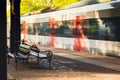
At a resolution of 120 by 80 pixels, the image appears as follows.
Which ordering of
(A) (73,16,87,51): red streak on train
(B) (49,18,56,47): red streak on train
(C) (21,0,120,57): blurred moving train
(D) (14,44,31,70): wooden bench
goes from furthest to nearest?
(B) (49,18,56,47): red streak on train
(A) (73,16,87,51): red streak on train
(C) (21,0,120,57): blurred moving train
(D) (14,44,31,70): wooden bench

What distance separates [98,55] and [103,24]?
1858mm

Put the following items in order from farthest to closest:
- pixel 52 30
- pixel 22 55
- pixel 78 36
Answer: pixel 52 30 → pixel 78 36 → pixel 22 55

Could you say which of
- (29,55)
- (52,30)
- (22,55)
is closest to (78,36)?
(52,30)

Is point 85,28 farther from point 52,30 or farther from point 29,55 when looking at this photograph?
point 29,55

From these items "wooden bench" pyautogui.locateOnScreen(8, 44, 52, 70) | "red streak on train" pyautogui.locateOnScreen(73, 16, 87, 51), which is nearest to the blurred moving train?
"red streak on train" pyautogui.locateOnScreen(73, 16, 87, 51)

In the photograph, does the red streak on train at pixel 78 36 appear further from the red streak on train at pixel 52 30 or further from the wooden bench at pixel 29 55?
the wooden bench at pixel 29 55

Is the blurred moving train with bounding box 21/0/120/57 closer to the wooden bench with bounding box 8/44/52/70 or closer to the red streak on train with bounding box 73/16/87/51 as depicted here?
the red streak on train with bounding box 73/16/87/51

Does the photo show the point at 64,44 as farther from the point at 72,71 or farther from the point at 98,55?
the point at 72,71

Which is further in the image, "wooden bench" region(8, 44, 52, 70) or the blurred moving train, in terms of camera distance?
the blurred moving train

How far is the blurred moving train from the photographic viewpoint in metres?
26.7

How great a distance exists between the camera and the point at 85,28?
31.6 meters

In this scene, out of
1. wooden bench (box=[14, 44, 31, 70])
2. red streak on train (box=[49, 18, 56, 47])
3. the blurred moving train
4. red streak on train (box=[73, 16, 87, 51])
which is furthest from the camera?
red streak on train (box=[49, 18, 56, 47])

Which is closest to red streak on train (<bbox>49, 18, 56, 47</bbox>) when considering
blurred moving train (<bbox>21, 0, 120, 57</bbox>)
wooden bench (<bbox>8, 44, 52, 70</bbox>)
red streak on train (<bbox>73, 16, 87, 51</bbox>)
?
blurred moving train (<bbox>21, 0, 120, 57</bbox>)

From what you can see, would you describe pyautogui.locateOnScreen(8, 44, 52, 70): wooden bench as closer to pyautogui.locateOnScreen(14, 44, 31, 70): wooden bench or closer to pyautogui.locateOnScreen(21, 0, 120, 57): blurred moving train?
pyautogui.locateOnScreen(14, 44, 31, 70): wooden bench
